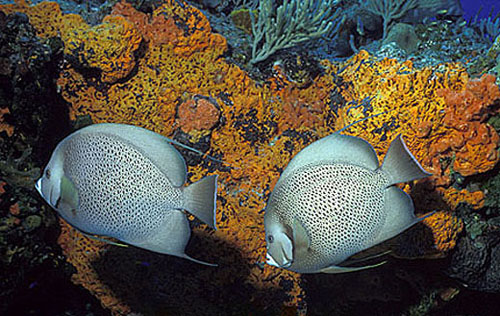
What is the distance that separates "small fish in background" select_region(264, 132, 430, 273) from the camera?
1740 millimetres

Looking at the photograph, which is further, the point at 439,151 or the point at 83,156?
the point at 439,151

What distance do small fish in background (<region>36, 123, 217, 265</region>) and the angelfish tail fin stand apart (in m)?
0.01

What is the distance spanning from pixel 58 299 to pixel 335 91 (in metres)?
4.01

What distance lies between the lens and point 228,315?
3.43 meters

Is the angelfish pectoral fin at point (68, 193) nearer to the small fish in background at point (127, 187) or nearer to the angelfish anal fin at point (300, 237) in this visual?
the small fish in background at point (127, 187)

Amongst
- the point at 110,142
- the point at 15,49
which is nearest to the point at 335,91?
the point at 110,142

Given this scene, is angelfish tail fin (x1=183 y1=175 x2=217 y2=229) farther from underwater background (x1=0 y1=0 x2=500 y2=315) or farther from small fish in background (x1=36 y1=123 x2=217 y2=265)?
underwater background (x1=0 y1=0 x2=500 y2=315)

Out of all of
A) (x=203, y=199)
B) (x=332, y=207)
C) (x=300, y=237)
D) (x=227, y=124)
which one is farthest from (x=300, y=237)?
(x=227, y=124)

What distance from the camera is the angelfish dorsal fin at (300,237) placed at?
1.73 meters

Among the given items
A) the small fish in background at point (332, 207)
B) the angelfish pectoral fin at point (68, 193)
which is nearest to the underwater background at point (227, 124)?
the angelfish pectoral fin at point (68, 193)

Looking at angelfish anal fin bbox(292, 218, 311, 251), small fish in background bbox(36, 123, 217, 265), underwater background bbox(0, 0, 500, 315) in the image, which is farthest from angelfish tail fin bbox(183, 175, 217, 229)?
underwater background bbox(0, 0, 500, 315)

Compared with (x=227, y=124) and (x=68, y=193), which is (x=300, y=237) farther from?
(x=227, y=124)

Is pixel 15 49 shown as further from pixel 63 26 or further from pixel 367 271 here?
pixel 367 271

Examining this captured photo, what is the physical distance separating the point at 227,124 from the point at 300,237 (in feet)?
5.26
